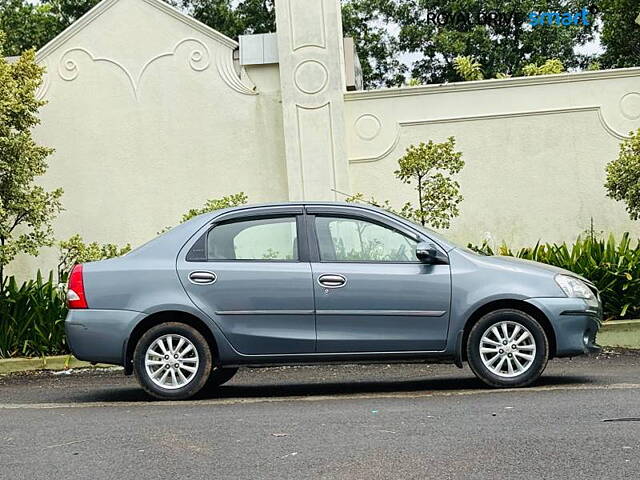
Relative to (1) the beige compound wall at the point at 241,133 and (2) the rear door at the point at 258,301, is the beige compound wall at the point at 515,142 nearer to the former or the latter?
(1) the beige compound wall at the point at 241,133

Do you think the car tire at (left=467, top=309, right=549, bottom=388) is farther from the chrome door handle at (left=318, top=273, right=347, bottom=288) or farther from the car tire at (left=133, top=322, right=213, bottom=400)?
the car tire at (left=133, top=322, right=213, bottom=400)

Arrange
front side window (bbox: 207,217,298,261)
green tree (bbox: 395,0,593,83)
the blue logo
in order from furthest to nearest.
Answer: green tree (bbox: 395,0,593,83)
the blue logo
front side window (bbox: 207,217,298,261)

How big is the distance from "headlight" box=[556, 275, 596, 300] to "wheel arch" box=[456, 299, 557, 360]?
29 centimetres

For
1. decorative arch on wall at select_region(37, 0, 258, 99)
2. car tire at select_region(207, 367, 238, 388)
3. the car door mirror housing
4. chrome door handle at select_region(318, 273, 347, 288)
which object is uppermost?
decorative arch on wall at select_region(37, 0, 258, 99)

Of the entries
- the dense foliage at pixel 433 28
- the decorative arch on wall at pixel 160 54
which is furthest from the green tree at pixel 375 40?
the decorative arch on wall at pixel 160 54

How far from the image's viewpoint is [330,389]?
387 inches

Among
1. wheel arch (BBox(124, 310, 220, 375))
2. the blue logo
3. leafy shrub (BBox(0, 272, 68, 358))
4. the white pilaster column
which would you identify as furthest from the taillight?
the blue logo

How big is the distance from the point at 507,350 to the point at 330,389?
1785 mm

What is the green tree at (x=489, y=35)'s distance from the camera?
40.6m

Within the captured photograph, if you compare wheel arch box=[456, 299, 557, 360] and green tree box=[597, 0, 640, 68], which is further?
green tree box=[597, 0, 640, 68]

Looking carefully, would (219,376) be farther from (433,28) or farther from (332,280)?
(433,28)

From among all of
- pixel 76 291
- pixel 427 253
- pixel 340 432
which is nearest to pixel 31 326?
pixel 76 291

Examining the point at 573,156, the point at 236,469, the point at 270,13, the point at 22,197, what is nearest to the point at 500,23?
the point at 270,13

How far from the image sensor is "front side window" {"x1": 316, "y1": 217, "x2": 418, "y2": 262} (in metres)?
9.09
